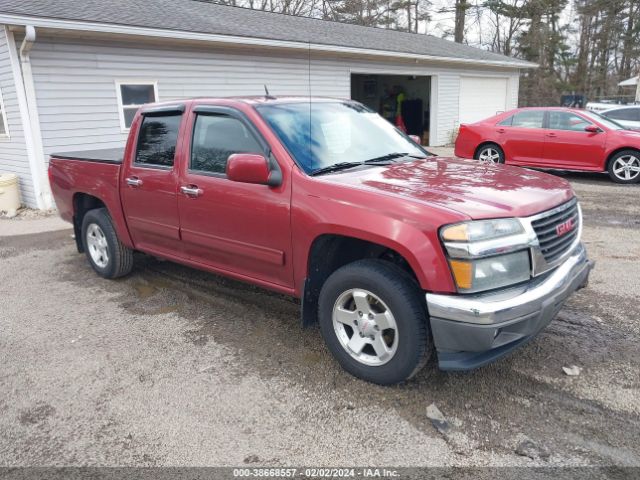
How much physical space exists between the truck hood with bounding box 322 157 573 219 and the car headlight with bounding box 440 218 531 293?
81 mm

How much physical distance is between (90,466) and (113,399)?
2.12 ft

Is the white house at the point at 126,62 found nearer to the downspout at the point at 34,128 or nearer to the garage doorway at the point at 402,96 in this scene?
the downspout at the point at 34,128

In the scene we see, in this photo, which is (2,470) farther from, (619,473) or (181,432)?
(619,473)

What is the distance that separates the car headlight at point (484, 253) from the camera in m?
2.80

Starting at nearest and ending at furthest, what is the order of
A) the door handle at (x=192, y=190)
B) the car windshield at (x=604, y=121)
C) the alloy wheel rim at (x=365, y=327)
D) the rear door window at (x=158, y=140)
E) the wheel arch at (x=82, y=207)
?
the alloy wheel rim at (x=365, y=327) → the door handle at (x=192, y=190) → the rear door window at (x=158, y=140) → the wheel arch at (x=82, y=207) → the car windshield at (x=604, y=121)

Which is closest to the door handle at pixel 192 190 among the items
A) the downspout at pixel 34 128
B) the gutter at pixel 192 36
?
the gutter at pixel 192 36

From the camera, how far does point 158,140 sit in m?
4.70

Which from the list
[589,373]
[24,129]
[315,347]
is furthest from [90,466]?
[24,129]

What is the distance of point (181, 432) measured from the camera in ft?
9.66

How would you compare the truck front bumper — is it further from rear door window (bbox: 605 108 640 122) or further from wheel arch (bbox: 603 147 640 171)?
rear door window (bbox: 605 108 640 122)

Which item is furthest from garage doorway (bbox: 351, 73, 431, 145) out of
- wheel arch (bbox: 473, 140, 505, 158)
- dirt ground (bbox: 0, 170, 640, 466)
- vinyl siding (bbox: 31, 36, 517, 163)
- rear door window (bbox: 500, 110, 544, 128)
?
dirt ground (bbox: 0, 170, 640, 466)

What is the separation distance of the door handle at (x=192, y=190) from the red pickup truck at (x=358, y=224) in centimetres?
1

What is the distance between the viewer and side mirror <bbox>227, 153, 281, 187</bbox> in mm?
3475

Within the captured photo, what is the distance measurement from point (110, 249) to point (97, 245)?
362 millimetres
